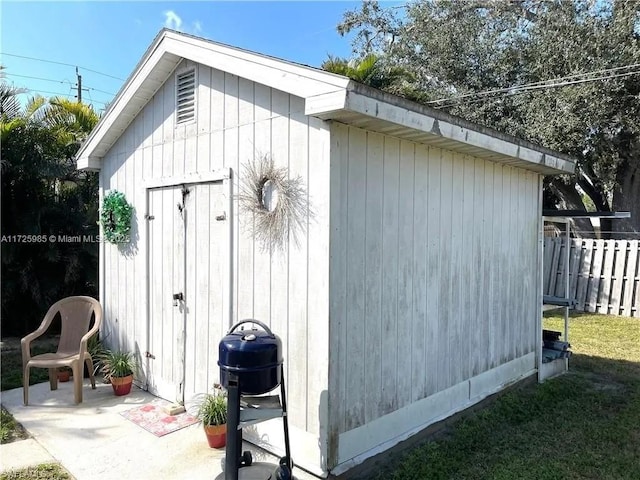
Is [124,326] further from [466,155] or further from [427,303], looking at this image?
[466,155]

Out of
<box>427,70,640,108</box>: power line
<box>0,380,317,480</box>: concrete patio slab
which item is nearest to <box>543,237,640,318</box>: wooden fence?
<box>427,70,640,108</box>: power line

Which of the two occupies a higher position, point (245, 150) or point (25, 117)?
point (25, 117)

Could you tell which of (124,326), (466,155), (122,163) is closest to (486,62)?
(466,155)

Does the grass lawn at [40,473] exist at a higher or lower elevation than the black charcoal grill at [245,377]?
lower

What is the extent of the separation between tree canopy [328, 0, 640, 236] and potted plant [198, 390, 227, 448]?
8.40 metres

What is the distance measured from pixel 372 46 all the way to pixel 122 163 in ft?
38.9

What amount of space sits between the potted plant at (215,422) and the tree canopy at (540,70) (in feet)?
27.6

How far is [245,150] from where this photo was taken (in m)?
3.71

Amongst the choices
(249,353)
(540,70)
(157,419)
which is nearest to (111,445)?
(157,419)

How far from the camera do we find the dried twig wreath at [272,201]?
10.7ft

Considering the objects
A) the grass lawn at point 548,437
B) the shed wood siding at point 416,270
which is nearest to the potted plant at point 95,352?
the shed wood siding at point 416,270

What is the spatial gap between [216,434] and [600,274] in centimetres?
967

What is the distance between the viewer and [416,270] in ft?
12.5

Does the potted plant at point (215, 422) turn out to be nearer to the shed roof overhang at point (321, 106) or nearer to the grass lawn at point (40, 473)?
the grass lawn at point (40, 473)
